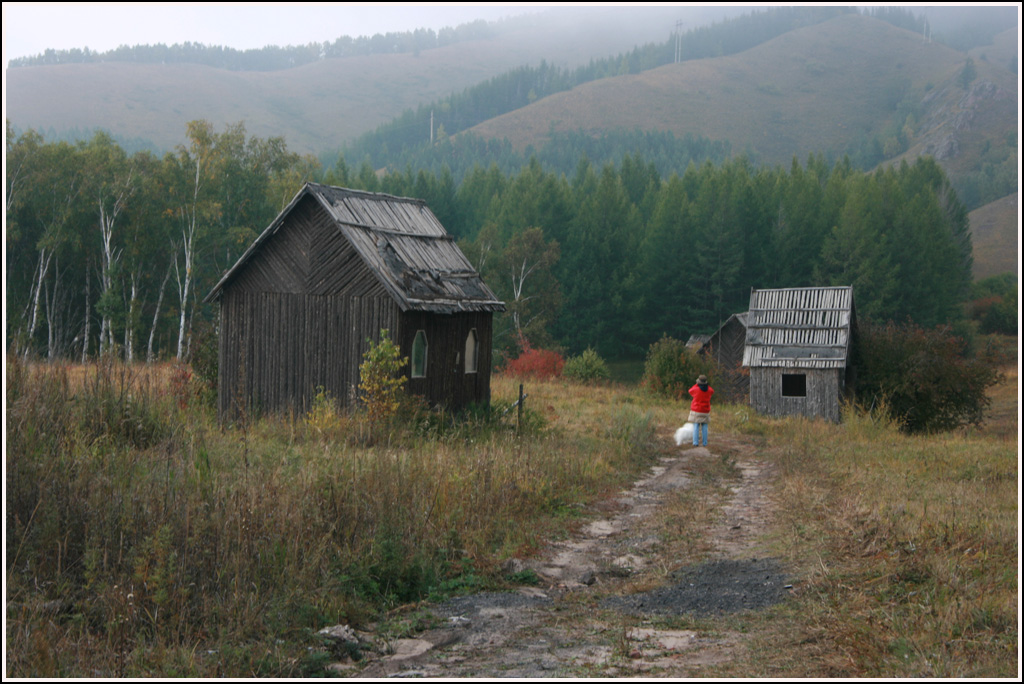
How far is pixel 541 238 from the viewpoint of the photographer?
203ft

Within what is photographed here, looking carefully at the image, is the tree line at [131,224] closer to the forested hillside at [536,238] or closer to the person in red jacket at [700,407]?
the forested hillside at [536,238]

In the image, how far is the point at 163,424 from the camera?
9703mm

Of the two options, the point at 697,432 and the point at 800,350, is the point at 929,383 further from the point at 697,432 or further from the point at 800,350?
the point at 697,432

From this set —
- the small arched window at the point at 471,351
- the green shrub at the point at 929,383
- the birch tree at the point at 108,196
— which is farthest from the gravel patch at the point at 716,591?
the birch tree at the point at 108,196

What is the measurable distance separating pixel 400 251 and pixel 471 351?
320 cm

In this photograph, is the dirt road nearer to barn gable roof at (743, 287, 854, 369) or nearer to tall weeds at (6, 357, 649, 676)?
tall weeds at (6, 357, 649, 676)

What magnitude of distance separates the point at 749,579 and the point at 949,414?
24.8m

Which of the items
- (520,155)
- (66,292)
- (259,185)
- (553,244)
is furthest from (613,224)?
(520,155)

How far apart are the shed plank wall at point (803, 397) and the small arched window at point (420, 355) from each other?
61.0ft

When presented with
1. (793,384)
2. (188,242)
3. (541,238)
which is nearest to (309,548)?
(793,384)

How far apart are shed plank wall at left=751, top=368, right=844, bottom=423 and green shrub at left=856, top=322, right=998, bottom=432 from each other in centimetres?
120

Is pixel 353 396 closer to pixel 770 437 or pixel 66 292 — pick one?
pixel 770 437

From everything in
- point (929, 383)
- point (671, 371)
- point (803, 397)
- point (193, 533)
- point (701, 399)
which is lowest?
point (803, 397)

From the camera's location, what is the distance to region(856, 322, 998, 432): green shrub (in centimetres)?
2764
